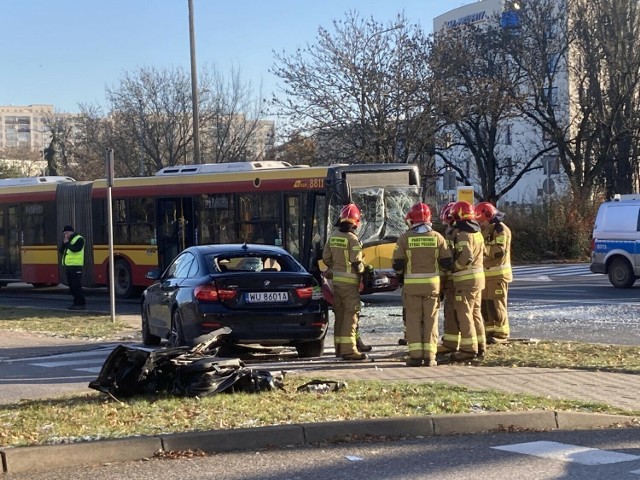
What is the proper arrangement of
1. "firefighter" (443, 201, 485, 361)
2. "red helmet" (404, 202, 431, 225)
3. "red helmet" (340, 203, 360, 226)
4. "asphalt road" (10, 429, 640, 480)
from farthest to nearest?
1. "red helmet" (340, 203, 360, 226)
2. "firefighter" (443, 201, 485, 361)
3. "red helmet" (404, 202, 431, 225)
4. "asphalt road" (10, 429, 640, 480)

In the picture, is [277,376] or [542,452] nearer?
[542,452]

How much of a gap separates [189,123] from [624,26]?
911 inches

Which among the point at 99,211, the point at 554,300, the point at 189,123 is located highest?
the point at 189,123

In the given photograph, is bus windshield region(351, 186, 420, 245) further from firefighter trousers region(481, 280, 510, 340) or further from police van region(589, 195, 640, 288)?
firefighter trousers region(481, 280, 510, 340)

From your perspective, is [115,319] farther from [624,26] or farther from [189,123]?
[189,123]

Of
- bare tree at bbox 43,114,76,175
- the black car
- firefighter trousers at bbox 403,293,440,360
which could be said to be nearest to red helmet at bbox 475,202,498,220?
firefighter trousers at bbox 403,293,440,360

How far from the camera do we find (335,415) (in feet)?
26.9

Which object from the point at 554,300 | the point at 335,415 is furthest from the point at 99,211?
the point at 335,415

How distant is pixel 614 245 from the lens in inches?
946

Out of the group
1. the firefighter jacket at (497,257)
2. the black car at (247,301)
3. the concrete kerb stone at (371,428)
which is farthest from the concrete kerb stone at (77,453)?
the firefighter jacket at (497,257)

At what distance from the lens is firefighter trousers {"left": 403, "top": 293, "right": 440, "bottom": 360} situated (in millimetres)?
11453

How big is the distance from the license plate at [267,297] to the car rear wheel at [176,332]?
1.01 meters

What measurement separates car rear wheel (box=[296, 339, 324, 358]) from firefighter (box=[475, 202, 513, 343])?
2305mm

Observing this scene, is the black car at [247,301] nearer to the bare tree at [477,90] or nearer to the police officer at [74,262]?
the police officer at [74,262]
